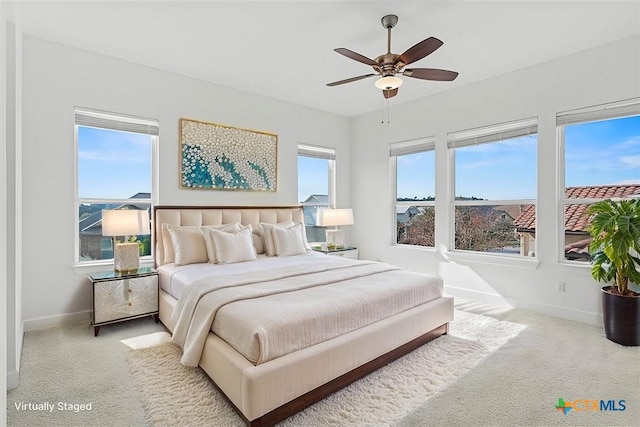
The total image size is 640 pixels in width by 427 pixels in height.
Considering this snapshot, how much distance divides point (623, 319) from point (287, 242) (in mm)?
3420

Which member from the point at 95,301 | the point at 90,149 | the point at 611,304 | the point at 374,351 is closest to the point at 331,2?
the point at 374,351

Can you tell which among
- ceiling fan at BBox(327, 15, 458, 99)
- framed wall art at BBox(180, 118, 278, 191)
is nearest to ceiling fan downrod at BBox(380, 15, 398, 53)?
ceiling fan at BBox(327, 15, 458, 99)

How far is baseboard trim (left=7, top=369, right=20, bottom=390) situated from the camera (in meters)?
2.21

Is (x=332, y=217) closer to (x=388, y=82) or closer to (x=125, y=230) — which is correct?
(x=388, y=82)

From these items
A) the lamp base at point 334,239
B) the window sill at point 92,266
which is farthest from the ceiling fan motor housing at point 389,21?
the window sill at point 92,266

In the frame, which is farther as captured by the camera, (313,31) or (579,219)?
(579,219)

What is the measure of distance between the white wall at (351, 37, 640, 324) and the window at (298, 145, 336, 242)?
732 millimetres

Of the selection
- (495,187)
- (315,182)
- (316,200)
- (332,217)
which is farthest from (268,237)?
(495,187)

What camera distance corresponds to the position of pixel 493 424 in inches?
75.6

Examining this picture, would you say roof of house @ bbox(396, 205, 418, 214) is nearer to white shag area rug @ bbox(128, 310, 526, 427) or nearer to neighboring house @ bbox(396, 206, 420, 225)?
neighboring house @ bbox(396, 206, 420, 225)

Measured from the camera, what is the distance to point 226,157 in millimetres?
4484

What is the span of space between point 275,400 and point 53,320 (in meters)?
2.86

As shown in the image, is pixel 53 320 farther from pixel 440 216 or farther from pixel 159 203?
pixel 440 216

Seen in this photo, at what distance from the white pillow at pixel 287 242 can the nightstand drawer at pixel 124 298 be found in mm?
1426
